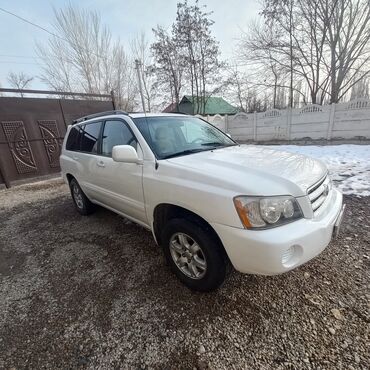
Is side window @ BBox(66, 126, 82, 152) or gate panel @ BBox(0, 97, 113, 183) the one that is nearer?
side window @ BBox(66, 126, 82, 152)

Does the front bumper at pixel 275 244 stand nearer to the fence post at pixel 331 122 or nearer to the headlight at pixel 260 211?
the headlight at pixel 260 211

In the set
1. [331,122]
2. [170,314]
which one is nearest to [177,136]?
[170,314]

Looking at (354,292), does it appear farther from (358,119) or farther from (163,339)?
(358,119)

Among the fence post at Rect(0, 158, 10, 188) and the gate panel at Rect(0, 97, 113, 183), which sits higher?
the gate panel at Rect(0, 97, 113, 183)

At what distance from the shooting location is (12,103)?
693 cm

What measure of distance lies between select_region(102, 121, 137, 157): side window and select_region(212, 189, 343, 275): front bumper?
4.93 ft

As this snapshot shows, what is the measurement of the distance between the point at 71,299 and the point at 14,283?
35.3 inches

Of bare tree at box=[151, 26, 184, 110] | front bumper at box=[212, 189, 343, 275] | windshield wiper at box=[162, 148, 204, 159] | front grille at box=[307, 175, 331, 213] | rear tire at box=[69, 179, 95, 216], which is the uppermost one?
bare tree at box=[151, 26, 184, 110]

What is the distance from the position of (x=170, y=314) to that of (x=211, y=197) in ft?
3.63

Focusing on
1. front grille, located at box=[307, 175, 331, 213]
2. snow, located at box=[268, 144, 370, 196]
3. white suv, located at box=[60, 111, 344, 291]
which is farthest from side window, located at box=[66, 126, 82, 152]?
snow, located at box=[268, 144, 370, 196]

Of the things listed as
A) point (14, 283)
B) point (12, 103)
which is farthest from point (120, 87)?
point (14, 283)

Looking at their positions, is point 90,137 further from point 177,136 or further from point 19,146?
point 19,146

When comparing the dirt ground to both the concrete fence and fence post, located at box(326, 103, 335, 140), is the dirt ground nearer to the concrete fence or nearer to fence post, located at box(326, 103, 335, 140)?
the concrete fence

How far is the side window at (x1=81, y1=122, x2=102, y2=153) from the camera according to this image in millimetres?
3231
